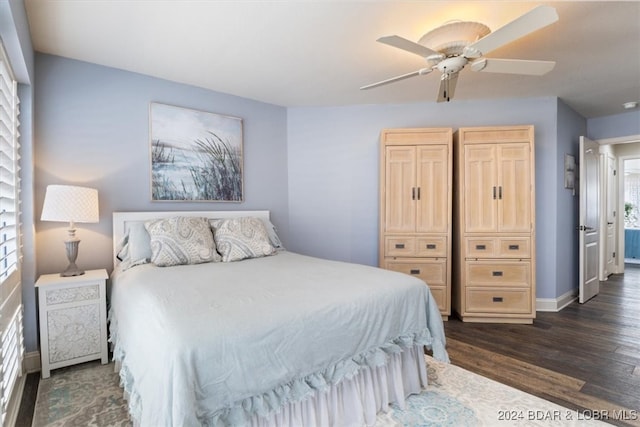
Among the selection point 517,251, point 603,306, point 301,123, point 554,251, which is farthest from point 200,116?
point 603,306

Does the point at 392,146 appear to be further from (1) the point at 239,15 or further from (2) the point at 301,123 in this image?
(1) the point at 239,15

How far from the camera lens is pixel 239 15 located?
201 cm

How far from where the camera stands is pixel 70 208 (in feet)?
7.34

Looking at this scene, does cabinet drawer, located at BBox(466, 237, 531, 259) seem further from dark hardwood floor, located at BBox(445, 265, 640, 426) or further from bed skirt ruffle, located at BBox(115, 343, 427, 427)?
bed skirt ruffle, located at BBox(115, 343, 427, 427)

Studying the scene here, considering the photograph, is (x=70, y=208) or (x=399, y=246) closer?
(x=70, y=208)

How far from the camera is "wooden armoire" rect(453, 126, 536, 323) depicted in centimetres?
A: 322

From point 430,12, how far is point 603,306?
3.98 metres

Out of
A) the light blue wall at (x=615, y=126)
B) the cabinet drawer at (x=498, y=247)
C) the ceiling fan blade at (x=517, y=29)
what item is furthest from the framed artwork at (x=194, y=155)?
the light blue wall at (x=615, y=126)

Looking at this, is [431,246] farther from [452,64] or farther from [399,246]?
[452,64]

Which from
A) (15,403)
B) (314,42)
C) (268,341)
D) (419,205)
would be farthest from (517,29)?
(15,403)

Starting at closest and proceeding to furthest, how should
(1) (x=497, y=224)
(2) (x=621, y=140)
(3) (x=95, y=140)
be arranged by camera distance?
(3) (x=95, y=140)
(1) (x=497, y=224)
(2) (x=621, y=140)

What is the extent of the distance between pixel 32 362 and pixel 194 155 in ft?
6.73

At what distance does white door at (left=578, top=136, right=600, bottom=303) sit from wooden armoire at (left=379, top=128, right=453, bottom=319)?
1890 mm

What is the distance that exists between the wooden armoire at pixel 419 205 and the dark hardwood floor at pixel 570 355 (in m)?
0.65
